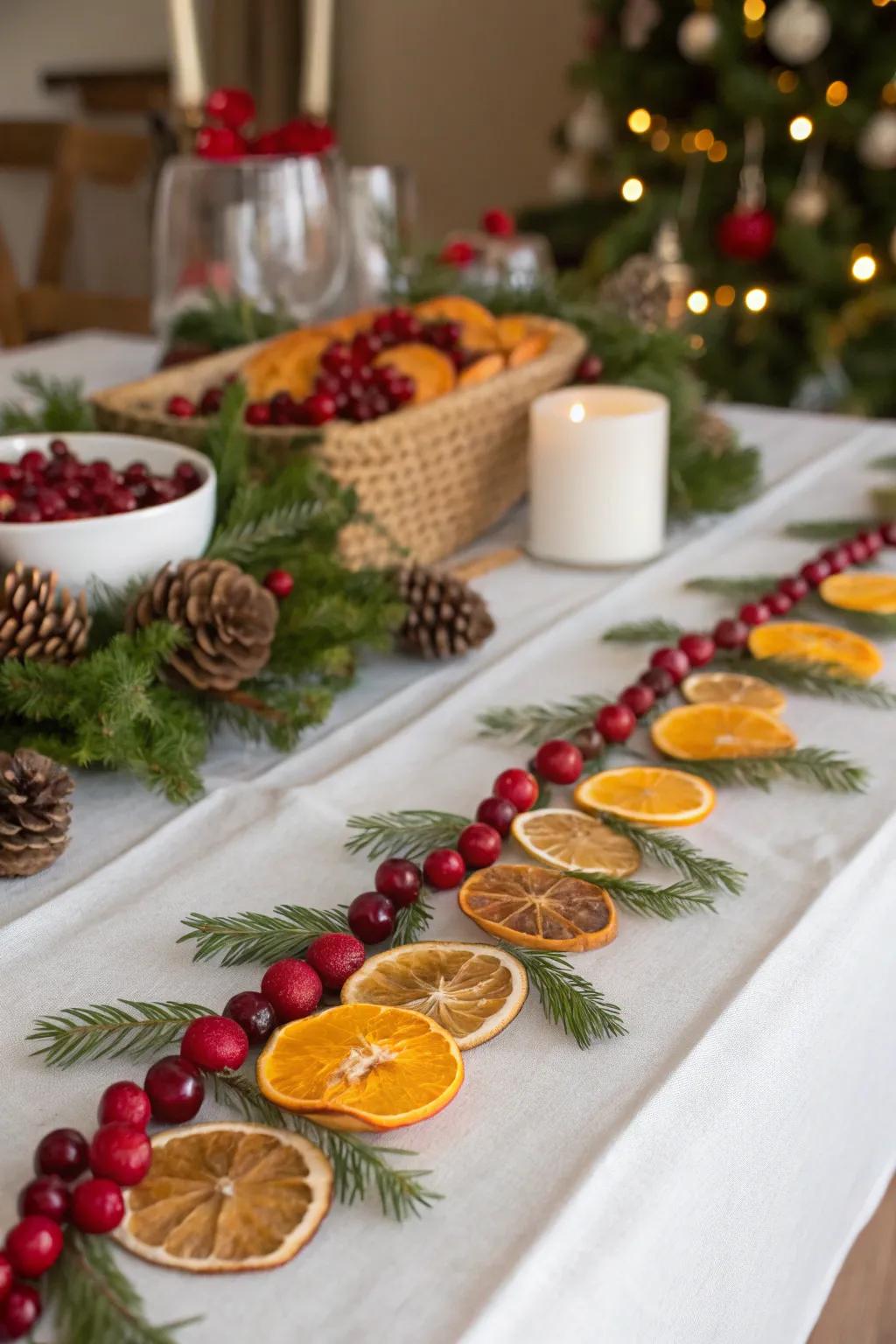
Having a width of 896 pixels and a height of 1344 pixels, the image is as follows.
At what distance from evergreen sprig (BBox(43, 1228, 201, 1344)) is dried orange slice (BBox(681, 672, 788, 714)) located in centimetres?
48

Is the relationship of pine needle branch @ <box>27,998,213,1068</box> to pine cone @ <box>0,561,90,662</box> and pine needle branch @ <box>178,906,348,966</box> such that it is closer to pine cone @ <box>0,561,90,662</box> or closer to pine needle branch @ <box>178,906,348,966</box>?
pine needle branch @ <box>178,906,348,966</box>

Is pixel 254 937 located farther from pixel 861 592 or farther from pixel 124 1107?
pixel 861 592

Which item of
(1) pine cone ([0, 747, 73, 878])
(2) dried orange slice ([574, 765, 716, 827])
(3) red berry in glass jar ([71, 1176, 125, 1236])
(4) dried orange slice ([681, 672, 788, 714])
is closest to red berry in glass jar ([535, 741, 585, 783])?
(2) dried orange slice ([574, 765, 716, 827])

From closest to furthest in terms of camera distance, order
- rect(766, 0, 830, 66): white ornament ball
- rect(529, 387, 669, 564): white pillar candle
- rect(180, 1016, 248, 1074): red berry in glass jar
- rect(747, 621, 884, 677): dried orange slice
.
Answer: rect(180, 1016, 248, 1074): red berry in glass jar
rect(747, 621, 884, 677): dried orange slice
rect(529, 387, 669, 564): white pillar candle
rect(766, 0, 830, 66): white ornament ball

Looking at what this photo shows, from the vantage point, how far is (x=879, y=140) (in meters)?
2.37

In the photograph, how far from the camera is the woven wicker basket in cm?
87

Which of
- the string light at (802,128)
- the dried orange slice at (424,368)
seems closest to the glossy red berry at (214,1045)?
the dried orange slice at (424,368)

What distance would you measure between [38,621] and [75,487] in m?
0.10

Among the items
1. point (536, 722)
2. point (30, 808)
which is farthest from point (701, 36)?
point (30, 808)

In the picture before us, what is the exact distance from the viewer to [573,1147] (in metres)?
0.43

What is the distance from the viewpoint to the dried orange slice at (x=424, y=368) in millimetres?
981

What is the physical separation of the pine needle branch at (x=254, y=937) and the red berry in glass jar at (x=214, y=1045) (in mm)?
67

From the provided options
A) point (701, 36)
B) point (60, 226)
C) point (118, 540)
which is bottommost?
point (60, 226)

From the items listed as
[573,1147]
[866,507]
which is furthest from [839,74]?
[573,1147]
